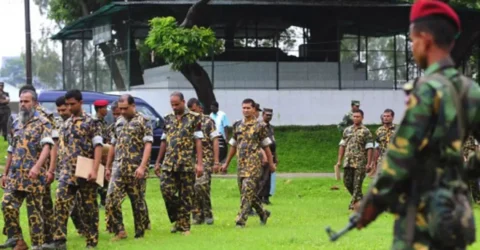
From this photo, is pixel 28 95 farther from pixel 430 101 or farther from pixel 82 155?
pixel 430 101

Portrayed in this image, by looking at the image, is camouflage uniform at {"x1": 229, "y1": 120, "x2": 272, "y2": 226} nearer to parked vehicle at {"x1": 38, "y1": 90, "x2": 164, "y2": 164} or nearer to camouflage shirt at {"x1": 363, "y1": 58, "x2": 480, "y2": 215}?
parked vehicle at {"x1": 38, "y1": 90, "x2": 164, "y2": 164}

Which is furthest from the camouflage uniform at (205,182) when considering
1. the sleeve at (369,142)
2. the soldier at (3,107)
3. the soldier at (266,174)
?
the soldier at (3,107)

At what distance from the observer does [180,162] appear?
1475 cm

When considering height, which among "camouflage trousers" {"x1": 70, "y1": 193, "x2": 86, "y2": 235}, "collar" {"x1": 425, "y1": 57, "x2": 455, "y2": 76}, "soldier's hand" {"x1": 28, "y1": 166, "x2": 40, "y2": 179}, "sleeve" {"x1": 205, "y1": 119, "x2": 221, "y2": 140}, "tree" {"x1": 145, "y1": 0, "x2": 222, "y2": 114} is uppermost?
"tree" {"x1": 145, "y1": 0, "x2": 222, "y2": 114}

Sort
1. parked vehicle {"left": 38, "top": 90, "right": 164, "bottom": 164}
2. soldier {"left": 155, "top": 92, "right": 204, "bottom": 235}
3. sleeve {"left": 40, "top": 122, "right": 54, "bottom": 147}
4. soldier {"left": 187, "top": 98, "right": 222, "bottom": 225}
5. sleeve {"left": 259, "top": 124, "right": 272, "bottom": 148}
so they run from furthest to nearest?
parked vehicle {"left": 38, "top": 90, "right": 164, "bottom": 164} → soldier {"left": 187, "top": 98, "right": 222, "bottom": 225} → sleeve {"left": 259, "top": 124, "right": 272, "bottom": 148} → soldier {"left": 155, "top": 92, "right": 204, "bottom": 235} → sleeve {"left": 40, "top": 122, "right": 54, "bottom": 147}

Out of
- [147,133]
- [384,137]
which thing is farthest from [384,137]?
[147,133]

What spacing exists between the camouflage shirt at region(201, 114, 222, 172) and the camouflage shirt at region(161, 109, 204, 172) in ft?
6.53

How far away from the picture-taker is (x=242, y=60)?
38688mm

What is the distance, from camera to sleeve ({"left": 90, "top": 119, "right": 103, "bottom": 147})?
1305cm

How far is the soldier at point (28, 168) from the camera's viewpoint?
12648 millimetres

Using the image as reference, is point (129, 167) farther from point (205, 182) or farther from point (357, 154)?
point (357, 154)

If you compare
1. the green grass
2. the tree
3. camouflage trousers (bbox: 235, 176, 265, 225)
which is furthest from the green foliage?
camouflage trousers (bbox: 235, 176, 265, 225)

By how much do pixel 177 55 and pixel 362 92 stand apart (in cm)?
936

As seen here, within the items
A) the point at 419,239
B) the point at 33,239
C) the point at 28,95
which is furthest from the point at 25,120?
the point at 419,239
